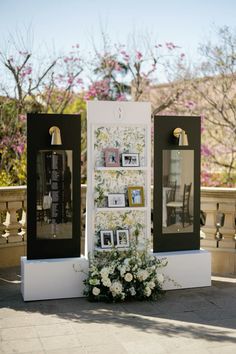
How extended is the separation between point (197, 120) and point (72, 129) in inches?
63.1

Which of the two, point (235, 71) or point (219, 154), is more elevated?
point (235, 71)

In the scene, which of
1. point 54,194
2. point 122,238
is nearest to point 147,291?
point 122,238

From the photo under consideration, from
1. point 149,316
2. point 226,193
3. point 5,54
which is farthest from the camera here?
point 5,54

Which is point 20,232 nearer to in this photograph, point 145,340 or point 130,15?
point 145,340

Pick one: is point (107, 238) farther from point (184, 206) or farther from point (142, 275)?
point (184, 206)

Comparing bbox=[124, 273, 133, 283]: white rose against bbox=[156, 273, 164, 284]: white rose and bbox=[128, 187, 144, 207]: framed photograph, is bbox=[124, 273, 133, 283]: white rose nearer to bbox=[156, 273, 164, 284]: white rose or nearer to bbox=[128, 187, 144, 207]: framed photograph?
bbox=[156, 273, 164, 284]: white rose

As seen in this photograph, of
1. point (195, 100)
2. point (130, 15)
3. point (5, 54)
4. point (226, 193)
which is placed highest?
point (130, 15)

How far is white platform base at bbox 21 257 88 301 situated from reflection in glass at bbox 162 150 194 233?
122cm

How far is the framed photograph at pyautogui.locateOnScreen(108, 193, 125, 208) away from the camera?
586cm

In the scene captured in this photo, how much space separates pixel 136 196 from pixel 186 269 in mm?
1098

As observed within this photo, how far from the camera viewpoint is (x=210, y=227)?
688 cm

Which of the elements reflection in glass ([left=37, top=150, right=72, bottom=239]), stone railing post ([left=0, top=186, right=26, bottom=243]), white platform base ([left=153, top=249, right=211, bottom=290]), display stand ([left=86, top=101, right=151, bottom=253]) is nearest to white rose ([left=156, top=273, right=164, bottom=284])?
white platform base ([left=153, top=249, right=211, bottom=290])

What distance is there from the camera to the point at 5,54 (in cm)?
1015

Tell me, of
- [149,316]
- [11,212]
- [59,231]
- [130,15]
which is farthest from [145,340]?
[130,15]
